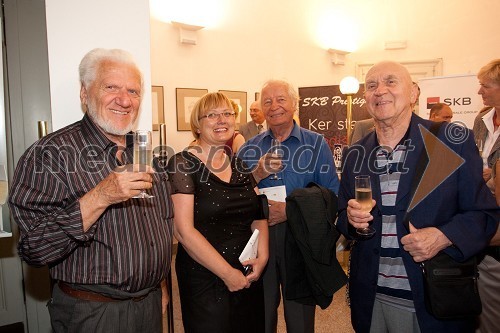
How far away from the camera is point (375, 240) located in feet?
5.90

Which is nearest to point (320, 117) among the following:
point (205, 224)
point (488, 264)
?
point (488, 264)

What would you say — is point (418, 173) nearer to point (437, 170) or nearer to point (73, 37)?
point (437, 170)

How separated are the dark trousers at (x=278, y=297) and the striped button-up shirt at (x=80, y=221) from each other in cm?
89

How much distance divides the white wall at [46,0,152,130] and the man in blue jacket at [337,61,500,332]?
60.2 inches

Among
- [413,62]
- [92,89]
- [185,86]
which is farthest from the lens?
[413,62]

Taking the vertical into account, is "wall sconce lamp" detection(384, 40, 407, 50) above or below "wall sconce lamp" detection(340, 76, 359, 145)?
above

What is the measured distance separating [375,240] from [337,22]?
6.97 m

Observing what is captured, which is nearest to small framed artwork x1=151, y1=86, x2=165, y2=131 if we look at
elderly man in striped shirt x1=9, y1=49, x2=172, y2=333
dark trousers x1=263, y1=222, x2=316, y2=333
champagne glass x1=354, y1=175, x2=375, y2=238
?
dark trousers x1=263, y1=222, x2=316, y2=333

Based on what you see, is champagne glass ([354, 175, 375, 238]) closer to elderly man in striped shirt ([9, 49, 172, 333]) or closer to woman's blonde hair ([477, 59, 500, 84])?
elderly man in striped shirt ([9, 49, 172, 333])

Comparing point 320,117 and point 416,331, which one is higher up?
point 320,117

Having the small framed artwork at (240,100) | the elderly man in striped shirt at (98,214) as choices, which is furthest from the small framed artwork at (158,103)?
the elderly man in striped shirt at (98,214)

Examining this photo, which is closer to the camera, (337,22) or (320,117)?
(320,117)

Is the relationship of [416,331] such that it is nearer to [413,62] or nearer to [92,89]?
[92,89]

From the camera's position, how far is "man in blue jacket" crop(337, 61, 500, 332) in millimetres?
1659
